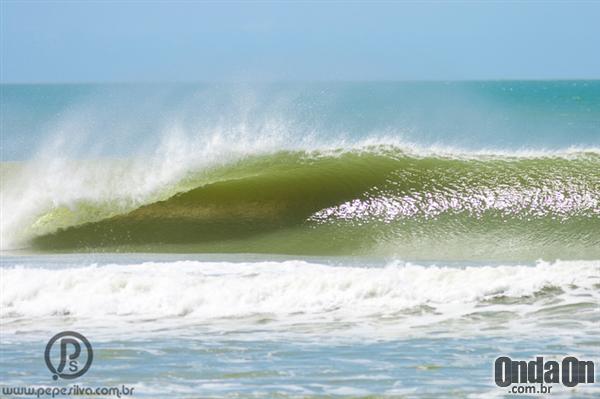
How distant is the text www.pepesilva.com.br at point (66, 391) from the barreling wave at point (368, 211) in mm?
5977

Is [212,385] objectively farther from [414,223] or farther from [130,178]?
[130,178]

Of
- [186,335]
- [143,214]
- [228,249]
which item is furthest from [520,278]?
[143,214]

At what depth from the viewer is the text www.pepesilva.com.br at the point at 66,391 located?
714cm

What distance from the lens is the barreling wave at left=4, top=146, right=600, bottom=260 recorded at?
1302cm

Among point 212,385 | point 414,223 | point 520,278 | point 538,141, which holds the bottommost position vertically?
point 212,385

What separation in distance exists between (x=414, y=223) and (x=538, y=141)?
25537 millimetres

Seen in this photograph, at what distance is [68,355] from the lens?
8.24m

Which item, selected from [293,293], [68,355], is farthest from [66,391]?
[293,293]

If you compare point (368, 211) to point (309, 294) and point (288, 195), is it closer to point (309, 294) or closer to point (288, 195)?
point (288, 195)

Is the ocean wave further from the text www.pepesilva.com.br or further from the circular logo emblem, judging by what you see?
the text www.pepesilva.com.br

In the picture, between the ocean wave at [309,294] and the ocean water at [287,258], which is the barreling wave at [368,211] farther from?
the ocean wave at [309,294]

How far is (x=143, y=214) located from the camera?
580 inches

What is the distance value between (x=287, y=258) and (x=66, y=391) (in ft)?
18.2

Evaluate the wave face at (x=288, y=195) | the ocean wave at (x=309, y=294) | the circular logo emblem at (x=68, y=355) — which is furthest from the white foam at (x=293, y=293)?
the wave face at (x=288, y=195)
